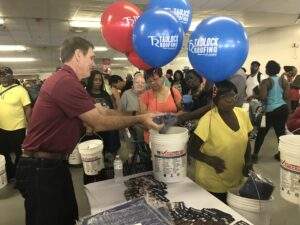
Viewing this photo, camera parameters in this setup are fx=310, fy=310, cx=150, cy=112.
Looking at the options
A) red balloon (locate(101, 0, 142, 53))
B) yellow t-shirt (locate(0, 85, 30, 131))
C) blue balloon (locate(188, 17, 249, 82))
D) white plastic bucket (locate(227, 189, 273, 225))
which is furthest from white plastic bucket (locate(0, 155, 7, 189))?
white plastic bucket (locate(227, 189, 273, 225))

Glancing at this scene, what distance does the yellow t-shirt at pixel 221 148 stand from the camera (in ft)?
6.46

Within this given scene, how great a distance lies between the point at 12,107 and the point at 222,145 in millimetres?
2961

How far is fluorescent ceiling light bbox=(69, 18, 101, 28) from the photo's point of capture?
714cm

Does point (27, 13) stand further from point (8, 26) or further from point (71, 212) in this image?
point (71, 212)

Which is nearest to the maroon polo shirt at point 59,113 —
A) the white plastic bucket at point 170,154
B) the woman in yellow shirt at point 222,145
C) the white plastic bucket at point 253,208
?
the white plastic bucket at point 170,154

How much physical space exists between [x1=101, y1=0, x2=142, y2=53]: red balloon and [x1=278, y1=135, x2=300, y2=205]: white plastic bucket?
152 centimetres

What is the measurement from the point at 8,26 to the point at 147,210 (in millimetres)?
7751

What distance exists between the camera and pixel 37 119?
1921 millimetres

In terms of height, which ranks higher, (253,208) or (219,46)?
(219,46)

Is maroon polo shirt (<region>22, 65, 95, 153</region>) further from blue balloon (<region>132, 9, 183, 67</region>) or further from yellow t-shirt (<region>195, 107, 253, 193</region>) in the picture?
yellow t-shirt (<region>195, 107, 253, 193</region>)

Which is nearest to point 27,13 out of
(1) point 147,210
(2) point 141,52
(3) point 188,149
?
(2) point 141,52

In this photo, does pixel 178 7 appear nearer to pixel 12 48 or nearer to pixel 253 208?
pixel 253 208

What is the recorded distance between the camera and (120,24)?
249 centimetres

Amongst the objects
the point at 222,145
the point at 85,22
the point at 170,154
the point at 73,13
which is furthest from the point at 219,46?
the point at 85,22
